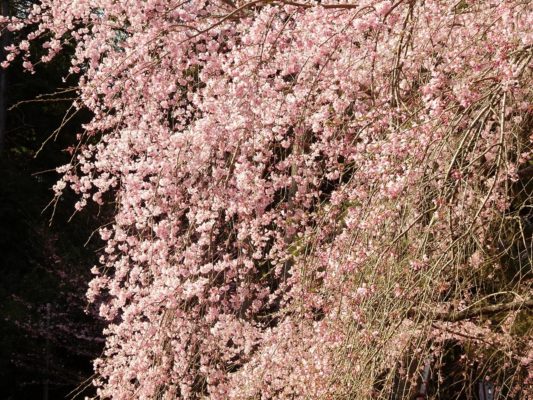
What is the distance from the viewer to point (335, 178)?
373cm

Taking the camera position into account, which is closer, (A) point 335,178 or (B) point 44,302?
(A) point 335,178

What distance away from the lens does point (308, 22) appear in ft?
12.7

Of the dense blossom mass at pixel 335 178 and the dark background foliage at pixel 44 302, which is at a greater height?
the dense blossom mass at pixel 335 178

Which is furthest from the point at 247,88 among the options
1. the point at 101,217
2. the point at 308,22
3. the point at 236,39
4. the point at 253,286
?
the point at 101,217

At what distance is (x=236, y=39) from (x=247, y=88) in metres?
0.87

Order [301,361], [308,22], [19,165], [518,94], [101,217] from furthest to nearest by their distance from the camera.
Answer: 1. [19,165]
2. [101,217]
3. [301,361]
4. [308,22]
5. [518,94]

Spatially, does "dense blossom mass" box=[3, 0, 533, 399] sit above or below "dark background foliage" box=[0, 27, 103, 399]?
above

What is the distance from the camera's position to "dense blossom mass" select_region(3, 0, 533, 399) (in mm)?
2910

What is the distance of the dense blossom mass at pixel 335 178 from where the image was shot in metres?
2.91

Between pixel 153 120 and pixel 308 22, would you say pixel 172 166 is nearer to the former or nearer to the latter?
pixel 153 120

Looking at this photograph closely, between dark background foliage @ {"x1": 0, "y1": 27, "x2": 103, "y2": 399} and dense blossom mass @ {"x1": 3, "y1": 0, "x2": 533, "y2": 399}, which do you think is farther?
dark background foliage @ {"x1": 0, "y1": 27, "x2": 103, "y2": 399}

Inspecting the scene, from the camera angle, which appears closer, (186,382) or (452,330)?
(452,330)

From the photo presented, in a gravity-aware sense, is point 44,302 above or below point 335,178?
below

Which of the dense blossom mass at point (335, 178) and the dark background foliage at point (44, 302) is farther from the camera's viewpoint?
the dark background foliage at point (44, 302)
